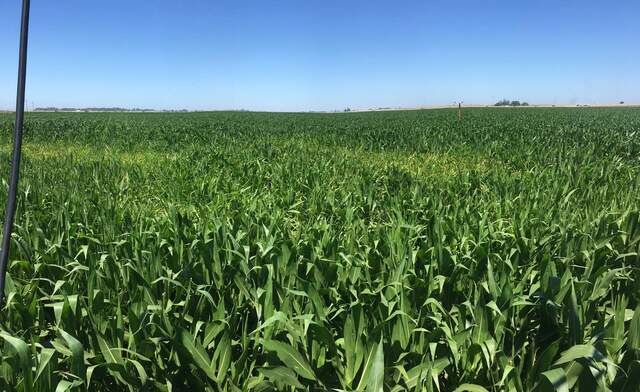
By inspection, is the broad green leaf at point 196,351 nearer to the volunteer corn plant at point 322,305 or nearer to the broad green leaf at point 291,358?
the volunteer corn plant at point 322,305

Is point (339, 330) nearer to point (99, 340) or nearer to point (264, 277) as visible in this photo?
point (264, 277)

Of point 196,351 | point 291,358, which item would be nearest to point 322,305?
point 291,358

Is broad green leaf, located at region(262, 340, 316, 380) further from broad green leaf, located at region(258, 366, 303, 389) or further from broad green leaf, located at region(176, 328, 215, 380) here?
broad green leaf, located at region(176, 328, 215, 380)

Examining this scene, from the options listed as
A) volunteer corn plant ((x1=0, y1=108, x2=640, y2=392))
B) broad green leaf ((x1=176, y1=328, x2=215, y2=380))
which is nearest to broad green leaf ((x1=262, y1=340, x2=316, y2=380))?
volunteer corn plant ((x1=0, y1=108, x2=640, y2=392))

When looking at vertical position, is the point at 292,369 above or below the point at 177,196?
below

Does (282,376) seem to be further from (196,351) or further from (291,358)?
(196,351)

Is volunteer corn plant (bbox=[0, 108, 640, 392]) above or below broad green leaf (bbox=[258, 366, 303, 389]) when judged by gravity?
above

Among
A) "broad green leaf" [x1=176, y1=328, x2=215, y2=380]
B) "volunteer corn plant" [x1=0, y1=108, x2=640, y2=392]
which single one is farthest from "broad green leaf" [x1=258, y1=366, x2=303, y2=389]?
"broad green leaf" [x1=176, y1=328, x2=215, y2=380]

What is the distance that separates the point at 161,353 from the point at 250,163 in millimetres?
5976

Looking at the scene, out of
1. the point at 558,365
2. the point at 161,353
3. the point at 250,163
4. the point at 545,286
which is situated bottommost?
the point at 161,353

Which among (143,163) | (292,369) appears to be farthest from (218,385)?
(143,163)

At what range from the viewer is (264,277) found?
2652 millimetres

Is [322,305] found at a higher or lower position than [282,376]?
higher

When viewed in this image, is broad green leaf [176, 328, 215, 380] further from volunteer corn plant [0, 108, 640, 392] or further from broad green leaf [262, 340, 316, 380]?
broad green leaf [262, 340, 316, 380]
